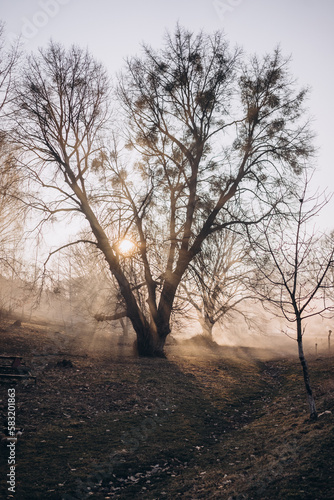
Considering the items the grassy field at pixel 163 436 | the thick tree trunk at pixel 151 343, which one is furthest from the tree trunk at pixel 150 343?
the grassy field at pixel 163 436

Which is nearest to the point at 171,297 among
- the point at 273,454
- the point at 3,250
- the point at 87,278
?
the point at 3,250

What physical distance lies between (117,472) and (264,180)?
1257cm

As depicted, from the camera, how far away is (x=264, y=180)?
14.9m

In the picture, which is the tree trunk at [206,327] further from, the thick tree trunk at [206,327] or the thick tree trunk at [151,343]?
the thick tree trunk at [151,343]

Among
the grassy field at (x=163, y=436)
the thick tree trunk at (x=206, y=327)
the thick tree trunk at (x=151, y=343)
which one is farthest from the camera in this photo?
the thick tree trunk at (x=206, y=327)

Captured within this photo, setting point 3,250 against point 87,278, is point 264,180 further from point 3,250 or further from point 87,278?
point 87,278

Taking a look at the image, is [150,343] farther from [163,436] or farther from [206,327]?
[206,327]

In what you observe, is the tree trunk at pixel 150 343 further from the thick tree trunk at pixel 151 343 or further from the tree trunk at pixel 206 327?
the tree trunk at pixel 206 327

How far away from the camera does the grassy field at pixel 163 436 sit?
4996 millimetres

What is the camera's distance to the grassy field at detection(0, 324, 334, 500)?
5.00 m

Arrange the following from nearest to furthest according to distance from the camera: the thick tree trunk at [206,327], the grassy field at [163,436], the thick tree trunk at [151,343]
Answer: the grassy field at [163,436], the thick tree trunk at [151,343], the thick tree trunk at [206,327]

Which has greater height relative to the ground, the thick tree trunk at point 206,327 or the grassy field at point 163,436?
the thick tree trunk at point 206,327

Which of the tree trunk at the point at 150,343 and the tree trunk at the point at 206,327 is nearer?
the tree trunk at the point at 150,343

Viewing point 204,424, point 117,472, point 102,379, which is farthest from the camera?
point 102,379
